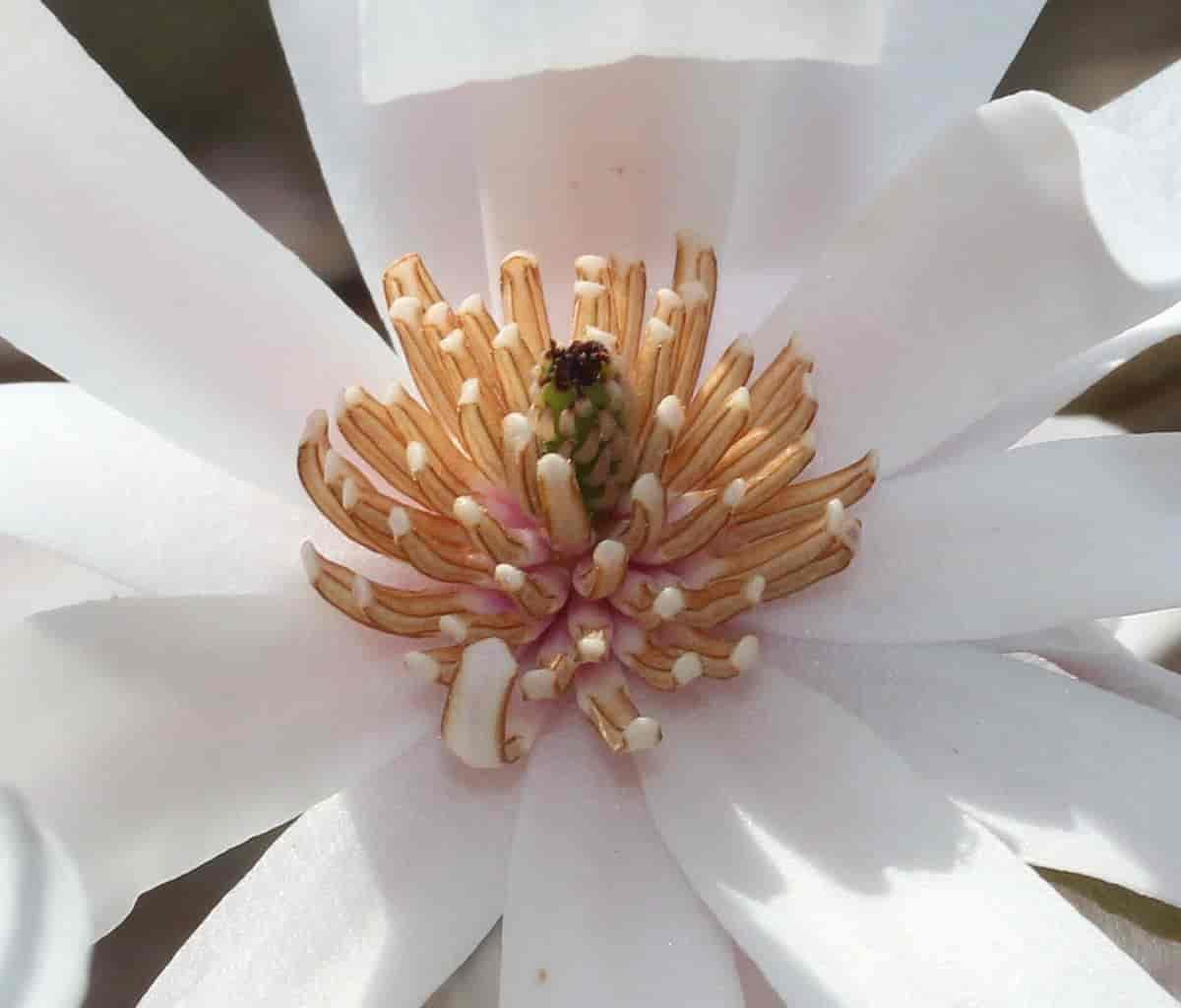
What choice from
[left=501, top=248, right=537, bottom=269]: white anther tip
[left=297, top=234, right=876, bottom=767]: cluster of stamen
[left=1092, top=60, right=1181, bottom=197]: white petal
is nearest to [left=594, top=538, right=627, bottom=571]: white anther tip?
[left=297, top=234, right=876, bottom=767]: cluster of stamen

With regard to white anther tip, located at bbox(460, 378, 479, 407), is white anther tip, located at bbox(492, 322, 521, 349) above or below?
above

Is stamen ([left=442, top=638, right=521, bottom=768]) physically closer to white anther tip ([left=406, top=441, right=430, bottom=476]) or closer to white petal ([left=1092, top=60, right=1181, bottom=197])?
white anther tip ([left=406, top=441, right=430, bottom=476])

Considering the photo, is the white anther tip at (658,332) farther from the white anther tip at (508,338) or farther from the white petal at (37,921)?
the white petal at (37,921)

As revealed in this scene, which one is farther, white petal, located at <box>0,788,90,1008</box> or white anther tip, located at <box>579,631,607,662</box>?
white anther tip, located at <box>579,631,607,662</box>

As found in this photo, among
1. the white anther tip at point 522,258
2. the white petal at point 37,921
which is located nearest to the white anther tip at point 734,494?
the white anther tip at point 522,258

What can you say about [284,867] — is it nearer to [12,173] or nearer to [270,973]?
[270,973]

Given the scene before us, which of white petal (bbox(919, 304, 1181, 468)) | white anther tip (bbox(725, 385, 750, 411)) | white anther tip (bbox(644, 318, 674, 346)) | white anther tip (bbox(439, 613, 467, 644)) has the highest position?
white anther tip (bbox(644, 318, 674, 346))
